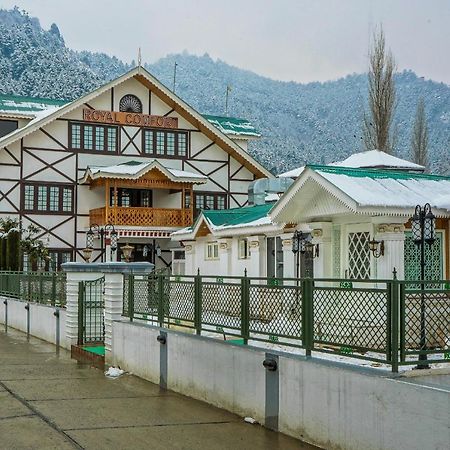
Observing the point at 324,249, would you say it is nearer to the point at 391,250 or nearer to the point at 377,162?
the point at 391,250

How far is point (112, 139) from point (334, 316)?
2939cm

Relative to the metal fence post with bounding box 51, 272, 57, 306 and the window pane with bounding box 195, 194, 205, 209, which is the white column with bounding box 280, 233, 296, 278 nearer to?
the metal fence post with bounding box 51, 272, 57, 306

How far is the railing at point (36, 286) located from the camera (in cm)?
1922

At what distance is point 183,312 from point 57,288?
26.8 feet

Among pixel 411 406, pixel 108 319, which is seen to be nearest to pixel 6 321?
pixel 108 319

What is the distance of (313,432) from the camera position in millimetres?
8375

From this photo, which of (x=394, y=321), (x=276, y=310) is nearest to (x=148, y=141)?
(x=276, y=310)

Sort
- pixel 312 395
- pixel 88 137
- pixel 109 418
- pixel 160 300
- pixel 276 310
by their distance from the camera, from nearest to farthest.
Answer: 1. pixel 312 395
2. pixel 276 310
3. pixel 109 418
4. pixel 160 300
5. pixel 88 137

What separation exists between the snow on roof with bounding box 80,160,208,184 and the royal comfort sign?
6.45ft

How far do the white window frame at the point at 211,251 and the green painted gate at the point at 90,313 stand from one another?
412 inches

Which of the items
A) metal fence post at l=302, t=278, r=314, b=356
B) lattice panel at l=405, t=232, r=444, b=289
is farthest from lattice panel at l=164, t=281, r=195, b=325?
lattice panel at l=405, t=232, r=444, b=289

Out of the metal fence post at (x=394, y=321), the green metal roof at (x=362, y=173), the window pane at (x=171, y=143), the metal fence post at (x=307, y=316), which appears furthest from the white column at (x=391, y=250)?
the window pane at (x=171, y=143)

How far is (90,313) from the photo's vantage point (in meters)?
16.9

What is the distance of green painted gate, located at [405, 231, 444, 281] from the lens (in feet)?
50.5
